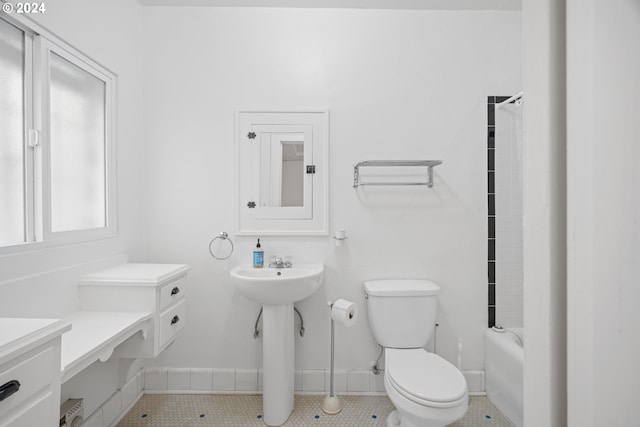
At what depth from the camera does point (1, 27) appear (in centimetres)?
125

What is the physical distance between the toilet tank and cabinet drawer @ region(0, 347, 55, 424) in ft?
4.97

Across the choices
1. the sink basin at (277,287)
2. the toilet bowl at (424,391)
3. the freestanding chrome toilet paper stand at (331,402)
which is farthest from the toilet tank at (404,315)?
the sink basin at (277,287)

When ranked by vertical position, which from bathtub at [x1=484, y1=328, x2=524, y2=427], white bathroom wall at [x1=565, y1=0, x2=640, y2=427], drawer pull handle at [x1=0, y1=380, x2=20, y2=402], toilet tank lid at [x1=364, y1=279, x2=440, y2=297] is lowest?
bathtub at [x1=484, y1=328, x2=524, y2=427]

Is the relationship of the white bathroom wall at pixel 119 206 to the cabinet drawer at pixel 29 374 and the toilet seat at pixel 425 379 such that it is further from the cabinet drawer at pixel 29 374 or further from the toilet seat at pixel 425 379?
the toilet seat at pixel 425 379

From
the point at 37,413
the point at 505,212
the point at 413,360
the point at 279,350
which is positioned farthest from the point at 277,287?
the point at 505,212

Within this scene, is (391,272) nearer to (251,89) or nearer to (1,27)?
(251,89)

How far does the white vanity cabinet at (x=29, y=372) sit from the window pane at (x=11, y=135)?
62cm

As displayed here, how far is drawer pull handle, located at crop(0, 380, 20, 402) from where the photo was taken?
0.73m

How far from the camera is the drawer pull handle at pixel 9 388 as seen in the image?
730mm

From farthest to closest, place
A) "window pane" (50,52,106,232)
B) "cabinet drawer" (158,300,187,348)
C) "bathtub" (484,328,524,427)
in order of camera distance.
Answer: "bathtub" (484,328,524,427)
"cabinet drawer" (158,300,187,348)
"window pane" (50,52,106,232)

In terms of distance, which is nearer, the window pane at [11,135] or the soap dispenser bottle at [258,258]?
the window pane at [11,135]

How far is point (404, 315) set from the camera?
74.3 inches

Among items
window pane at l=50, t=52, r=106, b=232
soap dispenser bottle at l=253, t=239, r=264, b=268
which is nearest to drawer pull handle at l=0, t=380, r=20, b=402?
window pane at l=50, t=52, r=106, b=232

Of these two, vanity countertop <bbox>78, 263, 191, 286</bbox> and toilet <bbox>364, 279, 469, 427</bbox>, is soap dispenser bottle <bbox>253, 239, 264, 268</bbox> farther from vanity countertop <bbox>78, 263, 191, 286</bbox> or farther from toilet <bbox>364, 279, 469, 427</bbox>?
toilet <bbox>364, 279, 469, 427</bbox>
